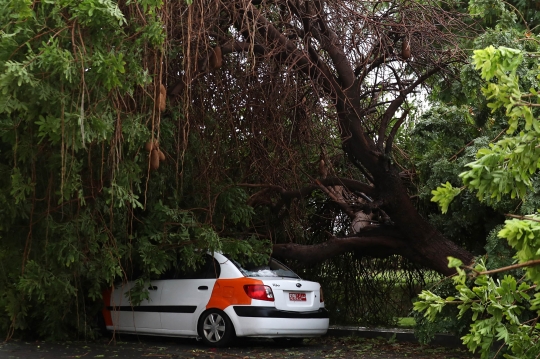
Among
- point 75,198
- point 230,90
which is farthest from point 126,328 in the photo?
point 230,90

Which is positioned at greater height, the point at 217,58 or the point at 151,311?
the point at 217,58

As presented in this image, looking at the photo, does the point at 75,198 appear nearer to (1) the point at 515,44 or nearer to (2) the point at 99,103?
(2) the point at 99,103

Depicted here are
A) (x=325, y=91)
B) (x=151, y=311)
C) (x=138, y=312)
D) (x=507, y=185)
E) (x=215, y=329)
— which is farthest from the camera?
(x=138, y=312)

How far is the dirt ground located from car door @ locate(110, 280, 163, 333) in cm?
27

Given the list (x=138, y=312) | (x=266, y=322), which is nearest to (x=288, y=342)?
(x=266, y=322)

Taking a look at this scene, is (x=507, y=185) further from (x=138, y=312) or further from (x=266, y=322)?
(x=138, y=312)

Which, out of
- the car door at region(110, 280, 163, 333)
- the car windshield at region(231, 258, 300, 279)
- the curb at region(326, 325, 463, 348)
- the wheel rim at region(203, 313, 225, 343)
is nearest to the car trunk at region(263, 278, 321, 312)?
the car windshield at region(231, 258, 300, 279)

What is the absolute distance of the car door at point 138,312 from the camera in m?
12.2

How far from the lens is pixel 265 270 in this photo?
472 inches

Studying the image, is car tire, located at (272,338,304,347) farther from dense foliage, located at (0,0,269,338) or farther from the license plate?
dense foliage, located at (0,0,269,338)

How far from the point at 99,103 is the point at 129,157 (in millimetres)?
1949

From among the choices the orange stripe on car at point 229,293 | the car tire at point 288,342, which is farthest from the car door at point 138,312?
the car tire at point 288,342

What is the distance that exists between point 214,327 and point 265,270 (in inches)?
44.1

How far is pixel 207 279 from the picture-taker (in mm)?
Answer: 11867
